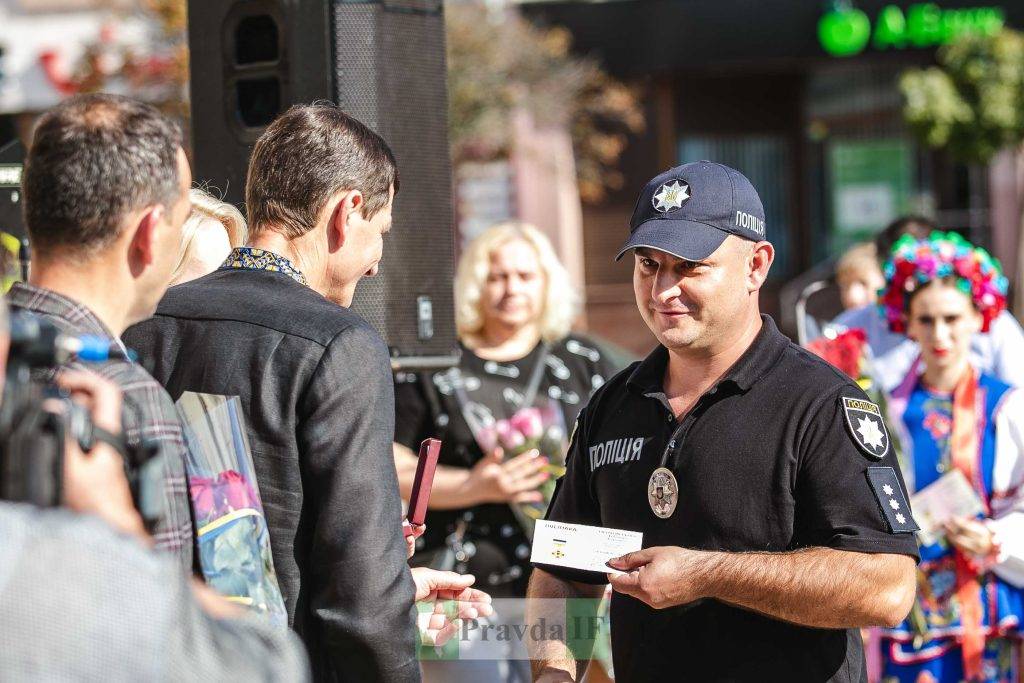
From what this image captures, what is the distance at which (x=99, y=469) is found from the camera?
161cm

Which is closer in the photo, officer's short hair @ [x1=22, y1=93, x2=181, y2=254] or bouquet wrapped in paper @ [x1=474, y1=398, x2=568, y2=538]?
officer's short hair @ [x1=22, y1=93, x2=181, y2=254]

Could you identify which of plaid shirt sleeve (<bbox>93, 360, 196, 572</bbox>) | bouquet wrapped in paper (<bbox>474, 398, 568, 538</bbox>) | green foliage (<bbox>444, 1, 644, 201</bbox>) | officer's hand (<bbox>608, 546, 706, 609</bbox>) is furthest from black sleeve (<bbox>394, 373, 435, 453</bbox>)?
green foliage (<bbox>444, 1, 644, 201</bbox>)

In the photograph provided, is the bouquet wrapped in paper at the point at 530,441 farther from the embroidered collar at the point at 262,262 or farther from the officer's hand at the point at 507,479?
the embroidered collar at the point at 262,262

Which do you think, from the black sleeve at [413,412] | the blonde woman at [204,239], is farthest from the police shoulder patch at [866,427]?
the black sleeve at [413,412]

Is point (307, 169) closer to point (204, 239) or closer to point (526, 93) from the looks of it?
point (204, 239)

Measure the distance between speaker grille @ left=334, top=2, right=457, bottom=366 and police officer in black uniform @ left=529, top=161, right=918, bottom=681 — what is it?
1.52 meters

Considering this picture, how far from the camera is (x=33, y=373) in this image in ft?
5.68

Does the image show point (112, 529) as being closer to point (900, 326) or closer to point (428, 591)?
point (428, 591)

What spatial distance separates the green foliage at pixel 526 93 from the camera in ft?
44.5

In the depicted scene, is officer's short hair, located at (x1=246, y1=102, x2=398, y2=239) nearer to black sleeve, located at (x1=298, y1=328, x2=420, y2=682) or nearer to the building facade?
black sleeve, located at (x1=298, y1=328, x2=420, y2=682)

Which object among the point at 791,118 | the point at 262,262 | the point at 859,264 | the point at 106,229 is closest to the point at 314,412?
the point at 262,262

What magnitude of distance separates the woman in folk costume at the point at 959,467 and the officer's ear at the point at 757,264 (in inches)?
74.6

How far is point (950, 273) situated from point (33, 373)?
3.81 m

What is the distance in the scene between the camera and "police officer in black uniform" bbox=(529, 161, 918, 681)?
8.18 feet
